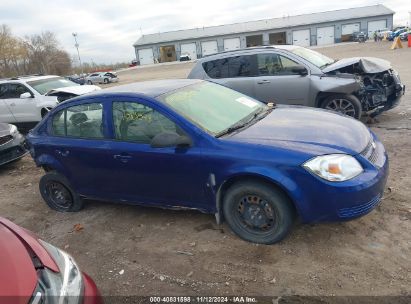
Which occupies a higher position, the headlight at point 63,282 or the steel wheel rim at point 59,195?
the headlight at point 63,282

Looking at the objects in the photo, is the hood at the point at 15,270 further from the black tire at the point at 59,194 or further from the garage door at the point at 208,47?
the garage door at the point at 208,47

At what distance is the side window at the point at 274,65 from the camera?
7.60 meters

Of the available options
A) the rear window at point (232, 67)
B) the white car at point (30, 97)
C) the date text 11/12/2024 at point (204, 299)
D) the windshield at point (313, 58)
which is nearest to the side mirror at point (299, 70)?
the windshield at point (313, 58)

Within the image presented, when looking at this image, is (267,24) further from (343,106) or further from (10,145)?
(10,145)

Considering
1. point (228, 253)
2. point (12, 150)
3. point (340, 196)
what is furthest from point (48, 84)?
point (340, 196)

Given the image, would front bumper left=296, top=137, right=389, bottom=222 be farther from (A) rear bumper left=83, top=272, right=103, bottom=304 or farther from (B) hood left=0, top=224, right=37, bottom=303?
(B) hood left=0, top=224, right=37, bottom=303

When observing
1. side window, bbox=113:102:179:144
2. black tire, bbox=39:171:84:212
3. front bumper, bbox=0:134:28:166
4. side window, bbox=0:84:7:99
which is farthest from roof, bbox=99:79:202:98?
side window, bbox=0:84:7:99

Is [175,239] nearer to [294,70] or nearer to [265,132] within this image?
[265,132]

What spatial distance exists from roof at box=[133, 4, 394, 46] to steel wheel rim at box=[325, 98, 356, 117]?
6790 cm

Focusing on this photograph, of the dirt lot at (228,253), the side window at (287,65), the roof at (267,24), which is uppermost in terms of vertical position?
the roof at (267,24)

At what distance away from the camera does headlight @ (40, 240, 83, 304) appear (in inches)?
82.7

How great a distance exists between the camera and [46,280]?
214 centimetres

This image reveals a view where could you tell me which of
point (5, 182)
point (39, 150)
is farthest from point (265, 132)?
point (5, 182)

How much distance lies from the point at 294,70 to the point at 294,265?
16.0 feet
